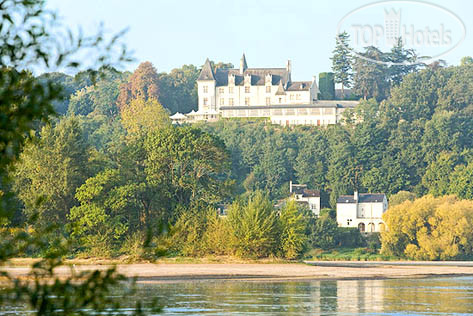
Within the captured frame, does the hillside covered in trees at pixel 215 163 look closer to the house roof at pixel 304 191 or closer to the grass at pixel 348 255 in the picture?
the house roof at pixel 304 191

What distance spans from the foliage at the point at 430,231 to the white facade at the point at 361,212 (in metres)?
24.7

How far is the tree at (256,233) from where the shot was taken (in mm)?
55719

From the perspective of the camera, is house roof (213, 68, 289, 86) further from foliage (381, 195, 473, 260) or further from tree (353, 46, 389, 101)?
foliage (381, 195, 473, 260)

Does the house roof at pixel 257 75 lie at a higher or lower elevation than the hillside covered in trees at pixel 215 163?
higher

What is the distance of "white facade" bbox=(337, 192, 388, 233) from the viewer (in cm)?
11069

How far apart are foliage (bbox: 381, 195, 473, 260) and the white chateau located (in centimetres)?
5693

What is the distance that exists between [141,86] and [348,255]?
68181 millimetres

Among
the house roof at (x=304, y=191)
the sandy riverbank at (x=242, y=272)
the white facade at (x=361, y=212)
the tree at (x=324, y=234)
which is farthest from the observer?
the house roof at (x=304, y=191)

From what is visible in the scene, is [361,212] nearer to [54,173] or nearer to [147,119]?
[147,119]

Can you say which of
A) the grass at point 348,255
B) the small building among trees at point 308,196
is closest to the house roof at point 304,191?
the small building among trees at point 308,196

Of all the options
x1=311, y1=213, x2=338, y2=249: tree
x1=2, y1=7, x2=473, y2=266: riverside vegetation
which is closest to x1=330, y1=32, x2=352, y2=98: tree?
x1=2, y1=7, x2=473, y2=266: riverside vegetation

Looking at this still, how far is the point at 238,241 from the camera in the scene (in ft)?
184

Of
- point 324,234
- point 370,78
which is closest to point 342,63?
point 370,78

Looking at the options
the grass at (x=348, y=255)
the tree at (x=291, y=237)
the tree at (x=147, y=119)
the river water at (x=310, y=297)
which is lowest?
Answer: the grass at (x=348, y=255)
